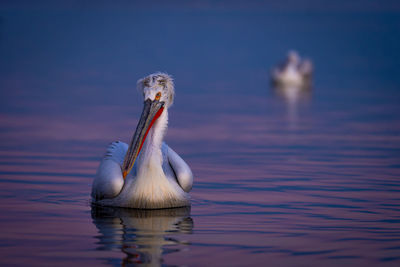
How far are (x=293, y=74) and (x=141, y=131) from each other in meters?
23.5

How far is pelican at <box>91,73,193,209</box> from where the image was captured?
348 inches

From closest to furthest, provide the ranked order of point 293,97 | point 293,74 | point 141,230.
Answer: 1. point 141,230
2. point 293,97
3. point 293,74

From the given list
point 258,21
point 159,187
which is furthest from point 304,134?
point 258,21

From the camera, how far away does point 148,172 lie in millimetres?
8812

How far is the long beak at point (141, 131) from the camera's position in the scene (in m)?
8.88

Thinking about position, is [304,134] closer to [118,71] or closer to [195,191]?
[195,191]

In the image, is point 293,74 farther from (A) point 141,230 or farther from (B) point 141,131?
(A) point 141,230

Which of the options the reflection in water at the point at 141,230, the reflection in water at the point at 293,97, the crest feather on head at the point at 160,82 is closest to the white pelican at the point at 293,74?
the reflection in water at the point at 293,97

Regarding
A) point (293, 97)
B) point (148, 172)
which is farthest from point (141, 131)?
point (293, 97)

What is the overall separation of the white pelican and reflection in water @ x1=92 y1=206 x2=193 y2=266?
21768 mm

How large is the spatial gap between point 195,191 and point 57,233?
7.92ft

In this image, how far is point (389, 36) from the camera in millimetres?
79938

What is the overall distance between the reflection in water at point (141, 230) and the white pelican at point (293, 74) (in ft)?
71.4

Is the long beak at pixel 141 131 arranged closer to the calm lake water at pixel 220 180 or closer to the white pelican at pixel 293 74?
the calm lake water at pixel 220 180
